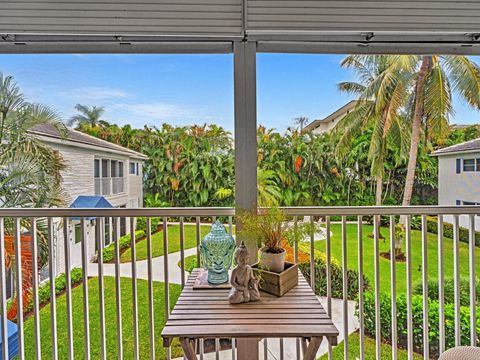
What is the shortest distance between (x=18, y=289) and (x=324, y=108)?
7.35 ft

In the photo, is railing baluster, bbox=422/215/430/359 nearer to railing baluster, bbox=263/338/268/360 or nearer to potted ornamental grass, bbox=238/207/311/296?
potted ornamental grass, bbox=238/207/311/296

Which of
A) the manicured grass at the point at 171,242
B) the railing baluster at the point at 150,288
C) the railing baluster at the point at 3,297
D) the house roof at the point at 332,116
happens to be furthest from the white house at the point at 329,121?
the railing baluster at the point at 3,297

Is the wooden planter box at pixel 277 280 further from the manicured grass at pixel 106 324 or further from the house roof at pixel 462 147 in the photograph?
the house roof at pixel 462 147

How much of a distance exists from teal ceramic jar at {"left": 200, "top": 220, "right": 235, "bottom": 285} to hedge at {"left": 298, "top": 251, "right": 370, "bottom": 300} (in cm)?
70

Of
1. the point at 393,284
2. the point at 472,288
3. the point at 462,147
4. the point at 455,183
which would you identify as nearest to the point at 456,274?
the point at 472,288

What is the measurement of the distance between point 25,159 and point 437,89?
2753 millimetres

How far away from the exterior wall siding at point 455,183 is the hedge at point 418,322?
0.61 meters

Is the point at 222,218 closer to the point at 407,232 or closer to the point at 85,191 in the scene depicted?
the point at 85,191

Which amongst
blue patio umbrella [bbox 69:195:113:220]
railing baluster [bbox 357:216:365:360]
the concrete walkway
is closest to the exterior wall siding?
railing baluster [bbox 357:216:365:360]

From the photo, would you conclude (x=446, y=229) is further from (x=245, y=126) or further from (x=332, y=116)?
(x=245, y=126)

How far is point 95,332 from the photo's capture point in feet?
6.80

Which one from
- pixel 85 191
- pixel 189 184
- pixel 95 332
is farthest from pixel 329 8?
pixel 95 332

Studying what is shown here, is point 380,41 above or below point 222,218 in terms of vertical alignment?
above

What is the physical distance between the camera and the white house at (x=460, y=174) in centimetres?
208
